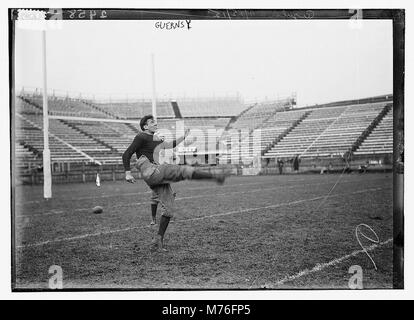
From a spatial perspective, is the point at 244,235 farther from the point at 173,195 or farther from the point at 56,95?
the point at 56,95

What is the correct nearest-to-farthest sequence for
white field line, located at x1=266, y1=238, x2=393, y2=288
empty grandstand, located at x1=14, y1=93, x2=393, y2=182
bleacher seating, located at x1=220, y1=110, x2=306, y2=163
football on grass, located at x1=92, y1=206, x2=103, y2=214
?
white field line, located at x1=266, y1=238, x2=393, y2=288 < empty grandstand, located at x1=14, y1=93, x2=393, y2=182 < bleacher seating, located at x1=220, y1=110, x2=306, y2=163 < football on grass, located at x1=92, y1=206, x2=103, y2=214

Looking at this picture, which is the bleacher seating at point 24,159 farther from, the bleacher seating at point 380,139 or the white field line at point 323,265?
the bleacher seating at point 380,139

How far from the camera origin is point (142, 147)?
146 inches

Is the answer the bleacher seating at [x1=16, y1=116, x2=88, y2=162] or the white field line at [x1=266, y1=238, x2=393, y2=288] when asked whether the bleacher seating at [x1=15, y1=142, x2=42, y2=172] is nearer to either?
the bleacher seating at [x1=16, y1=116, x2=88, y2=162]

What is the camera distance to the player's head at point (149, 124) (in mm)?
3789

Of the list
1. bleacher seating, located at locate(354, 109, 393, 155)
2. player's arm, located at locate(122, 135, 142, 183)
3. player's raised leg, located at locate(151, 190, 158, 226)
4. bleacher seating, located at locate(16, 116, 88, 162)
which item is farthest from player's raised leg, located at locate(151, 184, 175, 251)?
bleacher seating, located at locate(354, 109, 393, 155)

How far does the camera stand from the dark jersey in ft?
12.1

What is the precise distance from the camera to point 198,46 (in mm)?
3697

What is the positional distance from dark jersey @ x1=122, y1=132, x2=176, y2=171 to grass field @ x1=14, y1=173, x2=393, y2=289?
0.29 metres

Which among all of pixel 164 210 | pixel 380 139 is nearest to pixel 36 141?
pixel 164 210

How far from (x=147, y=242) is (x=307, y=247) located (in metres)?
1.35

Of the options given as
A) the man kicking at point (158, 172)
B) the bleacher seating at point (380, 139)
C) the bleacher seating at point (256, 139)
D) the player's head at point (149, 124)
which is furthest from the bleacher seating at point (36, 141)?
the bleacher seating at point (380, 139)

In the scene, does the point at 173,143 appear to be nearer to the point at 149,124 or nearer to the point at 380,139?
the point at 149,124
